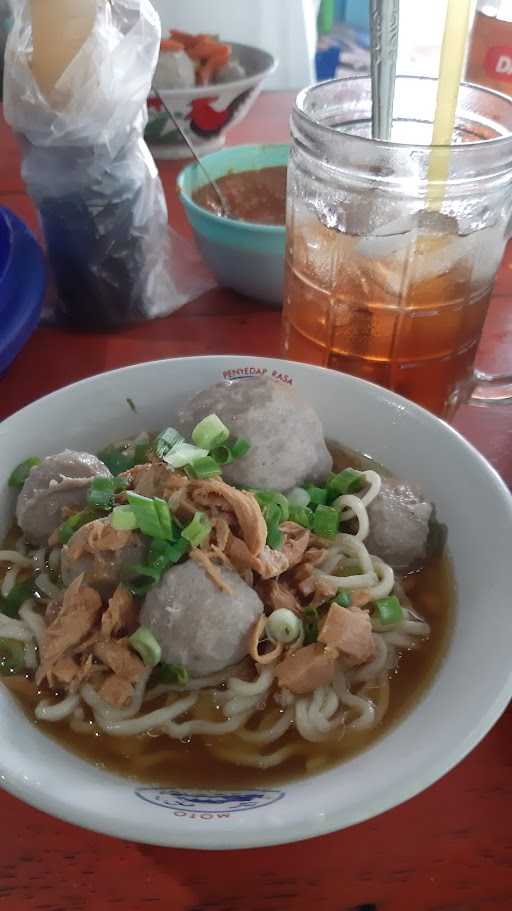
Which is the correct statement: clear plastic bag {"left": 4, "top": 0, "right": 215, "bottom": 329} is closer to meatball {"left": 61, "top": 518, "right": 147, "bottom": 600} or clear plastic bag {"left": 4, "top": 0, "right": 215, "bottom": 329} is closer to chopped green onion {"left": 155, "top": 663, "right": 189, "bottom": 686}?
meatball {"left": 61, "top": 518, "right": 147, "bottom": 600}

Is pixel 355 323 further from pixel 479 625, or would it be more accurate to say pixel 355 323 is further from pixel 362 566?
pixel 479 625

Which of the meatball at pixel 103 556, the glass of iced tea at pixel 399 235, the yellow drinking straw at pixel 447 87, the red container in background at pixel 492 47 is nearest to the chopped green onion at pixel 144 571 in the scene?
the meatball at pixel 103 556

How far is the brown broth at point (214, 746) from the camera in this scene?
2.97 ft

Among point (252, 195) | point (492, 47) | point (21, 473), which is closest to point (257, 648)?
point (21, 473)

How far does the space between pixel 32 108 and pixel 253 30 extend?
3120 millimetres

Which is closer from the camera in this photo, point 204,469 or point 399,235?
point 204,469

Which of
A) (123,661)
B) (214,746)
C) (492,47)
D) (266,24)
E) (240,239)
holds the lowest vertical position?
(214,746)

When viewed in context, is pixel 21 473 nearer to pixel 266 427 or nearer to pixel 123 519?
pixel 123 519

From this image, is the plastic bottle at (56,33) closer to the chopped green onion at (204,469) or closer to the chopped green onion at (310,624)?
the chopped green onion at (204,469)

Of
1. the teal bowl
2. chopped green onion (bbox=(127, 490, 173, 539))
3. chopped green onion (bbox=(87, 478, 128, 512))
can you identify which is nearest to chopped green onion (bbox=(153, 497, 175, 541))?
→ chopped green onion (bbox=(127, 490, 173, 539))

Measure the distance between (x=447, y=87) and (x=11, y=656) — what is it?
103 centimetres

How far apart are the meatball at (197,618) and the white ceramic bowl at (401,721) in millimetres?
159

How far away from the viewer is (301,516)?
108cm

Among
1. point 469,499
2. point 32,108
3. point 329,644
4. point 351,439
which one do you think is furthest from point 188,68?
point 329,644
